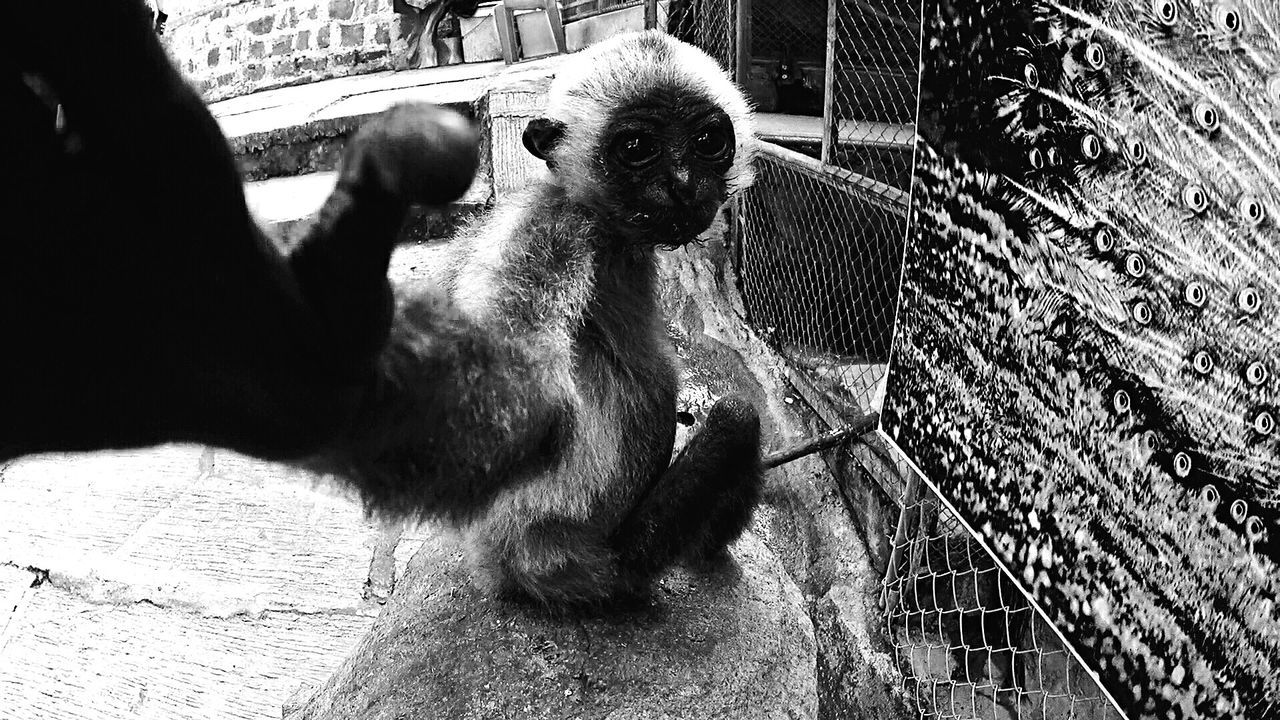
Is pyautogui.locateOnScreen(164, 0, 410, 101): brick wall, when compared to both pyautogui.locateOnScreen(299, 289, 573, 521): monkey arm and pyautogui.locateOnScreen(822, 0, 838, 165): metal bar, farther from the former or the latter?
pyautogui.locateOnScreen(299, 289, 573, 521): monkey arm

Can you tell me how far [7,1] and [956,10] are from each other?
1.60 metres

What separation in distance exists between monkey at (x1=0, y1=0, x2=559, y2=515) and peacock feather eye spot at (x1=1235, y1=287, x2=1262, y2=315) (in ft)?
3.63

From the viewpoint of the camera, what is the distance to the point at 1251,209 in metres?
1.34

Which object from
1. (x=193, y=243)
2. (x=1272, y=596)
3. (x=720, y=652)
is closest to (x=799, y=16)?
(x=720, y=652)

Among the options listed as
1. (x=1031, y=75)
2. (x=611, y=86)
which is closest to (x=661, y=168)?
(x=611, y=86)

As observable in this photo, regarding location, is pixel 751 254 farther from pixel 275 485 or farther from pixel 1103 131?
pixel 1103 131

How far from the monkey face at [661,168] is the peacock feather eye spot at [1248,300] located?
1667 millimetres

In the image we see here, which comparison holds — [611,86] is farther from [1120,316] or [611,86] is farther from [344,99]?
[344,99]

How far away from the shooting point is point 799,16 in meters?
6.78

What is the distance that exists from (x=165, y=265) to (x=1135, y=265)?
56.2 inches

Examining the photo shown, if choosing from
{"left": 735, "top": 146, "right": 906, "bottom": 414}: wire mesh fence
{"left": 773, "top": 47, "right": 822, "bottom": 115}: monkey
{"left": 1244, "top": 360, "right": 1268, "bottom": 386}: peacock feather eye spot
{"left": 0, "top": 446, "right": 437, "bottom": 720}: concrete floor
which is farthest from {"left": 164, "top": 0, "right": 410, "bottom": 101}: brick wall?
{"left": 1244, "top": 360, "right": 1268, "bottom": 386}: peacock feather eye spot

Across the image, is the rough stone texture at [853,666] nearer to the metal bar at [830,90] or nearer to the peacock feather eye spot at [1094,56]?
the metal bar at [830,90]

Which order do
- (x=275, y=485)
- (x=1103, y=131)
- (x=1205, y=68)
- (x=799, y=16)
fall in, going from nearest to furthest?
(x=1205, y=68), (x=1103, y=131), (x=275, y=485), (x=799, y=16)

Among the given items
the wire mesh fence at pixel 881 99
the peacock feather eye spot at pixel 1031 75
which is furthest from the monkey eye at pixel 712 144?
the wire mesh fence at pixel 881 99
